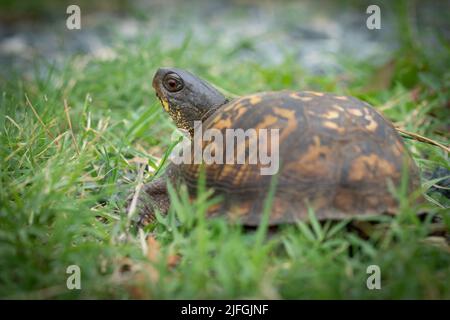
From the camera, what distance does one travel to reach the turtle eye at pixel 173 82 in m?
2.36

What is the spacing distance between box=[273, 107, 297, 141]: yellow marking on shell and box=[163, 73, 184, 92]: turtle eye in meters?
0.65

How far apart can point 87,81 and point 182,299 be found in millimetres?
2717

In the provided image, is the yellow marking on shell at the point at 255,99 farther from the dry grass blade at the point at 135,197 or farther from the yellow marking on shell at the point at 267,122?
the dry grass blade at the point at 135,197

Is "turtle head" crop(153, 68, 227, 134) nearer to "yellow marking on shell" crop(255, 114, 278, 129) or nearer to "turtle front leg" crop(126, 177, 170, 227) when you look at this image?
"turtle front leg" crop(126, 177, 170, 227)

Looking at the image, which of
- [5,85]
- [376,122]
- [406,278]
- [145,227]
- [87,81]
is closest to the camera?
[406,278]

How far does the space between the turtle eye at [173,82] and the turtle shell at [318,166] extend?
55 cm

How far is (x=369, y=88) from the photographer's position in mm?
4125

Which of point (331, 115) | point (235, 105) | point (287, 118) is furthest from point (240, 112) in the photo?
point (331, 115)

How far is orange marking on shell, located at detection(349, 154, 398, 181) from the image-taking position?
171 centimetres

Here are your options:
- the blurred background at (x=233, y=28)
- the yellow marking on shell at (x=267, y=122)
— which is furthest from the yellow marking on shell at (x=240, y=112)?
the blurred background at (x=233, y=28)

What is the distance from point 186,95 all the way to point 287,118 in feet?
2.28

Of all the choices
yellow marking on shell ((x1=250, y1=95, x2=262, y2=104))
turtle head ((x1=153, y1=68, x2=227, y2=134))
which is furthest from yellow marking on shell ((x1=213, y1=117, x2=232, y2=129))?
turtle head ((x1=153, y1=68, x2=227, y2=134))
